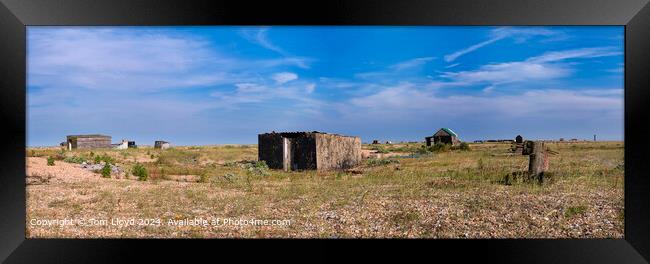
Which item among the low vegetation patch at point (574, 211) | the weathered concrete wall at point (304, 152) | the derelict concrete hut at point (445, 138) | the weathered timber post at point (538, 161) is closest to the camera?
the low vegetation patch at point (574, 211)

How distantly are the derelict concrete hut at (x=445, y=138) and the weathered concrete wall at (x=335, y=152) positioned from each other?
8047 millimetres

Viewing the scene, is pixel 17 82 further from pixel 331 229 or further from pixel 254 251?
pixel 331 229

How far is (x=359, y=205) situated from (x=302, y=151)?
9211 millimetres

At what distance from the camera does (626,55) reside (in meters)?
5.53

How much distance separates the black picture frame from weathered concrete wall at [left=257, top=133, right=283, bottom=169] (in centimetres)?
1257

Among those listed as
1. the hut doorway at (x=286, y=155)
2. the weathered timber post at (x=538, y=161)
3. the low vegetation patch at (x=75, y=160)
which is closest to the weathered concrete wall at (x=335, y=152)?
the hut doorway at (x=286, y=155)

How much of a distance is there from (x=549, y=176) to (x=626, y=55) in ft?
21.4

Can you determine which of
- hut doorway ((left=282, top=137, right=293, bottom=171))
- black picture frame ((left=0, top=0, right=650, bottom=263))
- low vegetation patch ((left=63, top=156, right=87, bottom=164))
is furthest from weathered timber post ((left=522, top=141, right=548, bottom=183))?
low vegetation patch ((left=63, top=156, right=87, bottom=164))

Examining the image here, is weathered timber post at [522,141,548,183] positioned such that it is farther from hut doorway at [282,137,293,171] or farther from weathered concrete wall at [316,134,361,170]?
hut doorway at [282,137,293,171]

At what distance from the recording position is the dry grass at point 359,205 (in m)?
7.02

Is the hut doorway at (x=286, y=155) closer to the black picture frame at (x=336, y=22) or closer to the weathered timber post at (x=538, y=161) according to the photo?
the weathered timber post at (x=538, y=161)

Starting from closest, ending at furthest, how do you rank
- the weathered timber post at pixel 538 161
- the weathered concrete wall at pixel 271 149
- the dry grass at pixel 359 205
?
the dry grass at pixel 359 205, the weathered timber post at pixel 538 161, the weathered concrete wall at pixel 271 149

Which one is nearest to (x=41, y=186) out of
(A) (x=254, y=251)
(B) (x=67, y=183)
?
(B) (x=67, y=183)

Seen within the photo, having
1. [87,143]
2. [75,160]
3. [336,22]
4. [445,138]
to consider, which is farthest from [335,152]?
[336,22]
